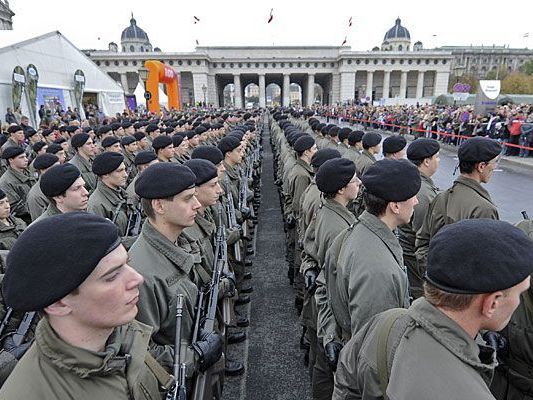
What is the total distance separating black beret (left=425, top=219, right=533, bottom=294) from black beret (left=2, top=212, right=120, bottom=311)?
1.33 metres

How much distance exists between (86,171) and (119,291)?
6.46 m

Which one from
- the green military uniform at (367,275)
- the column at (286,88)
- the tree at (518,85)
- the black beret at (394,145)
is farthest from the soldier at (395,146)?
the column at (286,88)

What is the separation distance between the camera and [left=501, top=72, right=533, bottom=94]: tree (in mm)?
64062

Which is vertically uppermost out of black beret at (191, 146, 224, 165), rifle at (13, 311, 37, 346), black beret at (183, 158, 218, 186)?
black beret at (183, 158, 218, 186)

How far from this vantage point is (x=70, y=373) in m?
1.48

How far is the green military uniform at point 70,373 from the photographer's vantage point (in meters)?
1.40

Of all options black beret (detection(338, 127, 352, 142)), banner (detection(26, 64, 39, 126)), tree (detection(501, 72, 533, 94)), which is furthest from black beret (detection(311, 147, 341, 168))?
tree (detection(501, 72, 533, 94))

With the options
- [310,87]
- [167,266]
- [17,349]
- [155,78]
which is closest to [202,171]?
[167,266]

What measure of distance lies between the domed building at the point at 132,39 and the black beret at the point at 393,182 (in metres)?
110

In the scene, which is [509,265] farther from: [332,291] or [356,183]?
[356,183]

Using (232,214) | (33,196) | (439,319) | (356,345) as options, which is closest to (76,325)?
(356,345)

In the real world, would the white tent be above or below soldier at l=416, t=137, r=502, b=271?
above

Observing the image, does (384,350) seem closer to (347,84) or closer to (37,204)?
(37,204)

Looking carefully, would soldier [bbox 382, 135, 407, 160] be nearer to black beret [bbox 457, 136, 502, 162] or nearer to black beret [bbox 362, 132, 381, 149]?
black beret [bbox 362, 132, 381, 149]
